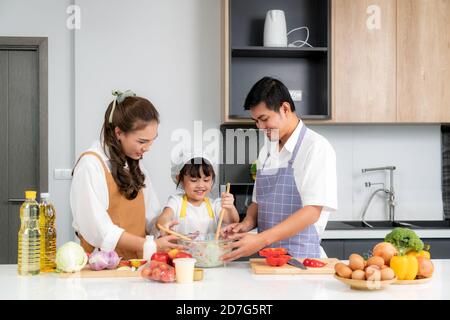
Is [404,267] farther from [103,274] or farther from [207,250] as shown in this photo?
[103,274]

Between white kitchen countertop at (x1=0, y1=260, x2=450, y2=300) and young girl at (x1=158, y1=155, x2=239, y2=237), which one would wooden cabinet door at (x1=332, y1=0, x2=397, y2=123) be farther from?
white kitchen countertop at (x1=0, y1=260, x2=450, y2=300)

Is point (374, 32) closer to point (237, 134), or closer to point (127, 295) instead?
point (237, 134)

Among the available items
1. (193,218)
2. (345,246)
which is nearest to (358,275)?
(193,218)

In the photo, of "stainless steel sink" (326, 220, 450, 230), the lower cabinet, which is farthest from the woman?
"stainless steel sink" (326, 220, 450, 230)

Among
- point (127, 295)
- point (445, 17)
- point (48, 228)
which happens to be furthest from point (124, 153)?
point (445, 17)

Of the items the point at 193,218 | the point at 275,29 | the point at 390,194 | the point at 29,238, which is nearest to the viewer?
the point at 29,238

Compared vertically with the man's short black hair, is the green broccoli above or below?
below

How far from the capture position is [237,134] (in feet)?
12.5

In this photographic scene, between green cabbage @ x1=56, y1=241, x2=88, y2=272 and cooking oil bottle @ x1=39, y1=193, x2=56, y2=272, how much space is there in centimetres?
7

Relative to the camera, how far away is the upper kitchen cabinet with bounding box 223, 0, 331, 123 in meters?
3.72

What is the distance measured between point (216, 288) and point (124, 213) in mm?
680

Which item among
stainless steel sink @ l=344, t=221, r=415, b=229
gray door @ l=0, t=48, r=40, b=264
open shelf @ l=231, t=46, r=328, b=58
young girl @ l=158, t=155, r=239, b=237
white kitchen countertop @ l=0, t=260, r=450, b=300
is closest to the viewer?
white kitchen countertop @ l=0, t=260, r=450, b=300

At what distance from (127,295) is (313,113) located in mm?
2433

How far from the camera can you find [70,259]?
76.2 inches
